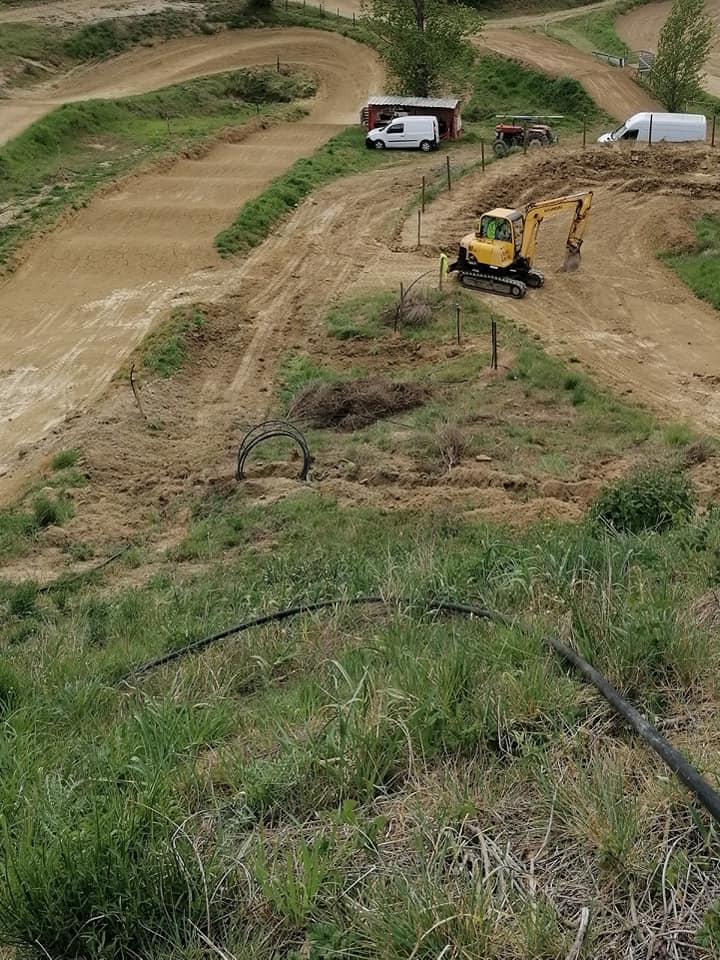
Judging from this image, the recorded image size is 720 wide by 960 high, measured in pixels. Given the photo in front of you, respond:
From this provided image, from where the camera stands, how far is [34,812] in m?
4.23

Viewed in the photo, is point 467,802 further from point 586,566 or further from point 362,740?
point 586,566

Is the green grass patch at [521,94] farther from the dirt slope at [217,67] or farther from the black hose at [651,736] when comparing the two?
the black hose at [651,736]

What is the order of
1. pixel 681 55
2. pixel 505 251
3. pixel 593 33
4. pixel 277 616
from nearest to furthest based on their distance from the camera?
pixel 277 616, pixel 505 251, pixel 681 55, pixel 593 33

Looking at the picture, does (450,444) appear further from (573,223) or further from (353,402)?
(573,223)

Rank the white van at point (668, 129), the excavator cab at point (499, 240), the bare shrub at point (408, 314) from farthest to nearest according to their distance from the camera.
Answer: the white van at point (668, 129) → the excavator cab at point (499, 240) → the bare shrub at point (408, 314)

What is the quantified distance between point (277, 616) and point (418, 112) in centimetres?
3715

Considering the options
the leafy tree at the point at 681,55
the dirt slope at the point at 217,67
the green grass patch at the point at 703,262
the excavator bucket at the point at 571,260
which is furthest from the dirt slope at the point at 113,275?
the leafy tree at the point at 681,55

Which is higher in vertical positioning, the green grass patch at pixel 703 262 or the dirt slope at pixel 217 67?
the dirt slope at pixel 217 67

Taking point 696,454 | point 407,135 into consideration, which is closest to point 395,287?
point 696,454

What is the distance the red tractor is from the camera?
121 feet

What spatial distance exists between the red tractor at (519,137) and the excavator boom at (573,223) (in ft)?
42.7

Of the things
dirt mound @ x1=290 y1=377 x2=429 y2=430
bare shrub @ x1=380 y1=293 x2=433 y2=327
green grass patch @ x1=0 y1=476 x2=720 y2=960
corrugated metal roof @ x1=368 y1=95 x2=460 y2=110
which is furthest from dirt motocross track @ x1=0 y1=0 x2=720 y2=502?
green grass patch @ x1=0 y1=476 x2=720 y2=960

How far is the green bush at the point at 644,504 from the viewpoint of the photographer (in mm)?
10914

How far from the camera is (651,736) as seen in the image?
4.45 metres
